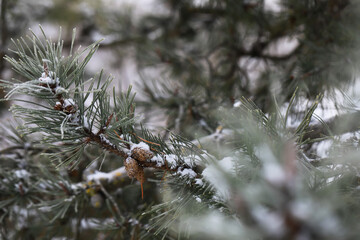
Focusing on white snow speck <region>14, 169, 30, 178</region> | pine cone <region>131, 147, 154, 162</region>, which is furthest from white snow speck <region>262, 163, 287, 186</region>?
white snow speck <region>14, 169, 30, 178</region>

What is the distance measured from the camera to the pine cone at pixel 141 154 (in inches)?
20.6

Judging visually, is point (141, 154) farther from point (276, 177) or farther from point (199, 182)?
point (276, 177)

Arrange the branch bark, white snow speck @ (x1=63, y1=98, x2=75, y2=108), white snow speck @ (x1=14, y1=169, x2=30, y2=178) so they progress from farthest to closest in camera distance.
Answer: white snow speck @ (x1=14, y1=169, x2=30, y2=178) < the branch bark < white snow speck @ (x1=63, y1=98, x2=75, y2=108)

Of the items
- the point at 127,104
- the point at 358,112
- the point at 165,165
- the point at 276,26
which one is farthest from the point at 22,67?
the point at 276,26

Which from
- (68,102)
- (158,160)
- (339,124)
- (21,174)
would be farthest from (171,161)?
(21,174)

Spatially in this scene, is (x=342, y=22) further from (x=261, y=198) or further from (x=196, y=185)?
(x=261, y=198)

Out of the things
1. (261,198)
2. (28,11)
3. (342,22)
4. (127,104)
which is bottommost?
(261,198)

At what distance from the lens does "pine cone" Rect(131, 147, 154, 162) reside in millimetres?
522

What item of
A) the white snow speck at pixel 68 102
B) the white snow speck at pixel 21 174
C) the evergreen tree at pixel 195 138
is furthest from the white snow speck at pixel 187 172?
the white snow speck at pixel 21 174

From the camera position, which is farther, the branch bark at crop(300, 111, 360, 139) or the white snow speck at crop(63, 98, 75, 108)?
the branch bark at crop(300, 111, 360, 139)

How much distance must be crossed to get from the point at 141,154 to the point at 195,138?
0.45 metres

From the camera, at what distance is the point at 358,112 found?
2.39 ft

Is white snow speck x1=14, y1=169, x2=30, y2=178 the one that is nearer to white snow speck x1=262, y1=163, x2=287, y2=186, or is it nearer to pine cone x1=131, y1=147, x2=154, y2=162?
pine cone x1=131, y1=147, x2=154, y2=162

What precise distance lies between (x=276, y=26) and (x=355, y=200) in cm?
122
